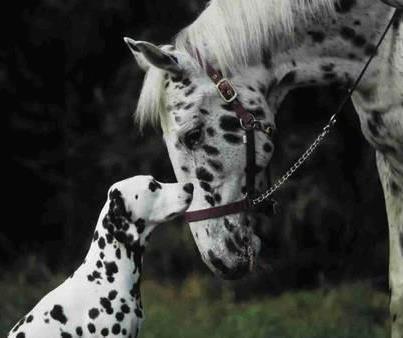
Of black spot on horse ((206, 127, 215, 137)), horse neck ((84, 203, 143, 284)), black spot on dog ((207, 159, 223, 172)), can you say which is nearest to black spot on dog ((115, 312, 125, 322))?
horse neck ((84, 203, 143, 284))

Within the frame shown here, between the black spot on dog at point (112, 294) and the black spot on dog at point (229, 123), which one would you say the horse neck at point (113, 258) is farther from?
the black spot on dog at point (229, 123)

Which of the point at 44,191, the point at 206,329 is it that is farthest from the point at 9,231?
the point at 206,329

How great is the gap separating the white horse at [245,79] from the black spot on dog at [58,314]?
66 centimetres

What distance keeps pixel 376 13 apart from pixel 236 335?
2.46 metres

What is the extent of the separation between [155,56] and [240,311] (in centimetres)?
307

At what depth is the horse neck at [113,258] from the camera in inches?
177

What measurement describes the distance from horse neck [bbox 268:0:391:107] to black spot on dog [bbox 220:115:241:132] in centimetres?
23

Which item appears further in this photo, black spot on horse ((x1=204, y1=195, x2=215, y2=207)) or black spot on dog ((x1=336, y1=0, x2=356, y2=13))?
black spot on dog ((x1=336, y1=0, x2=356, y2=13))

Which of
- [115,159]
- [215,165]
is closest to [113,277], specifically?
[215,165]

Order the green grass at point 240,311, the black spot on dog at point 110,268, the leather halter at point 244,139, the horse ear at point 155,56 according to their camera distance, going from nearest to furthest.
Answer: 1. the black spot on dog at point 110,268
2. the horse ear at point 155,56
3. the leather halter at point 244,139
4. the green grass at point 240,311

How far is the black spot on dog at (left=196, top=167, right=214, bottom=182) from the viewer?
4758mm

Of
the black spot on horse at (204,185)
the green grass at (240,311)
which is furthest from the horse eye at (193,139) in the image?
the green grass at (240,311)

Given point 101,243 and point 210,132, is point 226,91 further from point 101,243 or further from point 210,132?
point 101,243

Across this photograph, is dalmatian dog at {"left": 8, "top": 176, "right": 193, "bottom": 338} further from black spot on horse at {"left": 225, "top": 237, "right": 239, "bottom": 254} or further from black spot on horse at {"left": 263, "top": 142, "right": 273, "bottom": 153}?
black spot on horse at {"left": 263, "top": 142, "right": 273, "bottom": 153}
